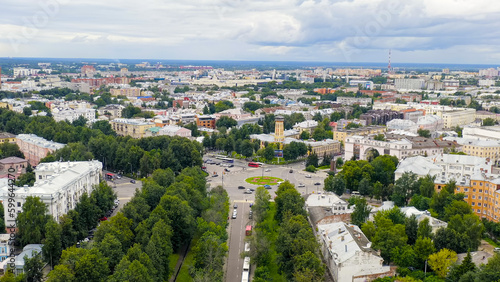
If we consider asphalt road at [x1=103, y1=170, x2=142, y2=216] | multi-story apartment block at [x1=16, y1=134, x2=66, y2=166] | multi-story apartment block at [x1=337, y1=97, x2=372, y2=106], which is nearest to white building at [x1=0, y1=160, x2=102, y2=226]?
asphalt road at [x1=103, y1=170, x2=142, y2=216]

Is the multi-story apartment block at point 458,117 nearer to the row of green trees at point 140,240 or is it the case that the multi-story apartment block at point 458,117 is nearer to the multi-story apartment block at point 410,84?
the row of green trees at point 140,240

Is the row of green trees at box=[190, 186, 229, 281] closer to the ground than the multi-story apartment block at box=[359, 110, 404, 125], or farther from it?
closer to the ground

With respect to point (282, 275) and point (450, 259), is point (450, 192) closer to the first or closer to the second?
point (450, 259)

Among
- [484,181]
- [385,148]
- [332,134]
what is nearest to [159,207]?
[484,181]

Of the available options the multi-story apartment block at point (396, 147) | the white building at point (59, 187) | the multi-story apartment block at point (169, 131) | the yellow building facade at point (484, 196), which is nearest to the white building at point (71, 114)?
the multi-story apartment block at point (169, 131)

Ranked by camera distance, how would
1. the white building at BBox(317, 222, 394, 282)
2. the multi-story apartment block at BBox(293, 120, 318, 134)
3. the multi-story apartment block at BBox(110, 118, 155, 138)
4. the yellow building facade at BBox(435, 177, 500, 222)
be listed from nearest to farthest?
the white building at BBox(317, 222, 394, 282) → the yellow building facade at BBox(435, 177, 500, 222) → the multi-story apartment block at BBox(110, 118, 155, 138) → the multi-story apartment block at BBox(293, 120, 318, 134)

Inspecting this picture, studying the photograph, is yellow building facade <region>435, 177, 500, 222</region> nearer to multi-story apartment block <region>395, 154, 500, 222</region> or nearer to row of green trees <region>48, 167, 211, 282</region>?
multi-story apartment block <region>395, 154, 500, 222</region>

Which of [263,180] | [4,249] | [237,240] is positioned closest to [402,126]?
[263,180]

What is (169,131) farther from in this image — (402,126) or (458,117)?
(458,117)
